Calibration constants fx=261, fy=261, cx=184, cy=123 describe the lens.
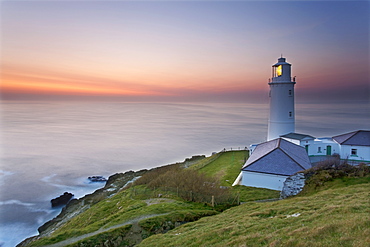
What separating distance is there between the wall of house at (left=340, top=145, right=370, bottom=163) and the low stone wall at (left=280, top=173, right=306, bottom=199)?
12.4 m

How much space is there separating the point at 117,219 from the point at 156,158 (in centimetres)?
4024

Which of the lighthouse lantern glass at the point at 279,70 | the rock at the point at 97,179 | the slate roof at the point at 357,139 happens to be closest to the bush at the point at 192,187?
the slate roof at the point at 357,139

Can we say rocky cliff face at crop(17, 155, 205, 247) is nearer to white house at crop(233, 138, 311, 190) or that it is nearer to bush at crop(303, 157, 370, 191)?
white house at crop(233, 138, 311, 190)

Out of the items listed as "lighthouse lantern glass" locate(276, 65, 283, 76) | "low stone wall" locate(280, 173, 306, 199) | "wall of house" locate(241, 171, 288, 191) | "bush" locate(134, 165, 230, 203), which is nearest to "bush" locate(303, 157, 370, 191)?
"low stone wall" locate(280, 173, 306, 199)

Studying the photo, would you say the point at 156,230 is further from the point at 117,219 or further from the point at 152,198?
the point at 152,198

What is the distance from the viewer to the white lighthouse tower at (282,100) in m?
28.1

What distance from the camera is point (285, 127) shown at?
93.4ft

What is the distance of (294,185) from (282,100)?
14.9 meters

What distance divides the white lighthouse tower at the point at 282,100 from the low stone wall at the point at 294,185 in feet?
45.3

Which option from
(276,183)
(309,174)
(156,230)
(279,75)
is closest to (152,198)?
(156,230)

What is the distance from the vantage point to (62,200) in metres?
30.2

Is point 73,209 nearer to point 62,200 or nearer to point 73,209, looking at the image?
point 73,209

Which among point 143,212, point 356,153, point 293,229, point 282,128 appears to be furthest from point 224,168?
point 293,229

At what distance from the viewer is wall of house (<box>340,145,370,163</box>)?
24156mm
